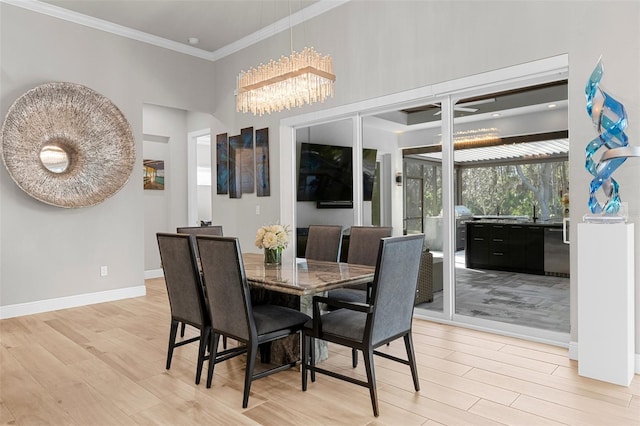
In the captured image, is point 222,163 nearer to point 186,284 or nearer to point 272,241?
point 272,241

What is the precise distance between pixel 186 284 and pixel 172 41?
430cm

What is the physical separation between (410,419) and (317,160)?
3.53 metres

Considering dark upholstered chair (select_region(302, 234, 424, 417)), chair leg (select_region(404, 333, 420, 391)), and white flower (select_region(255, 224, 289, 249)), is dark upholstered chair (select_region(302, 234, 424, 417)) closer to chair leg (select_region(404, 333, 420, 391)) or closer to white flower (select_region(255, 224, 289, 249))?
chair leg (select_region(404, 333, 420, 391))

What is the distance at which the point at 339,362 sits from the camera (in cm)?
306

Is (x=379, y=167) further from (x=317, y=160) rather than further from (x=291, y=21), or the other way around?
(x=291, y=21)

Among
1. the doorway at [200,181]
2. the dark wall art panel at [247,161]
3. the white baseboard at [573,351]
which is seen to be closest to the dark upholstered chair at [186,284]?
the white baseboard at [573,351]

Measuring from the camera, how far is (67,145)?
482 cm

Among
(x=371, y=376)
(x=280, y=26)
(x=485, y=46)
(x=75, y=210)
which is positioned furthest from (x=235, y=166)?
(x=371, y=376)

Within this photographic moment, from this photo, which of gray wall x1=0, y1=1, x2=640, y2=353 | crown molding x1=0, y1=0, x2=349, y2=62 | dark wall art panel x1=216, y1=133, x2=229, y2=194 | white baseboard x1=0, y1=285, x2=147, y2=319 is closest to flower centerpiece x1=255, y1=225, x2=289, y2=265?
gray wall x1=0, y1=1, x2=640, y2=353

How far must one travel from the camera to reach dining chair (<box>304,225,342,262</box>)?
3887mm

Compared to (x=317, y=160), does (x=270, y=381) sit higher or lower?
lower

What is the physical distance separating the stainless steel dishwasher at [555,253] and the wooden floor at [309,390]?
0.64 meters

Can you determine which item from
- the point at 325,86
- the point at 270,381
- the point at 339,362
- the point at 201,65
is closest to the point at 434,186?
the point at 325,86

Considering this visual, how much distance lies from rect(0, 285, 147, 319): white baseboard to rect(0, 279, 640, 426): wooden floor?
1040mm
